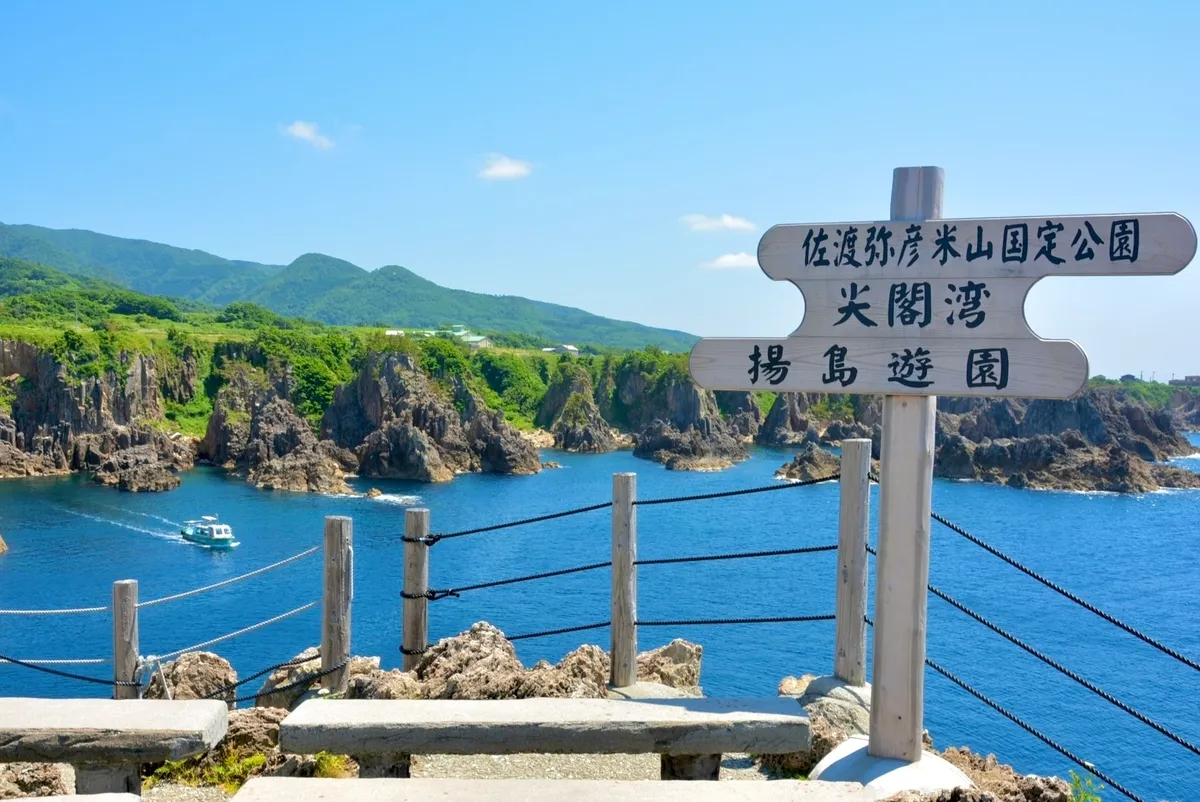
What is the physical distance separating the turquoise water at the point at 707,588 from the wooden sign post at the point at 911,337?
9347 millimetres

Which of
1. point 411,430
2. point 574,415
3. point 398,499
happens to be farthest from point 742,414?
point 398,499

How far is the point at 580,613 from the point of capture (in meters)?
28.5

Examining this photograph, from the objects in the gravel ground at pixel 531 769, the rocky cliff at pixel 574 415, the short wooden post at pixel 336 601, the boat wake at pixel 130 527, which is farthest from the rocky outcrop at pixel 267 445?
the gravel ground at pixel 531 769

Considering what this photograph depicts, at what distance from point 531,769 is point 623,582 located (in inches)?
45.2

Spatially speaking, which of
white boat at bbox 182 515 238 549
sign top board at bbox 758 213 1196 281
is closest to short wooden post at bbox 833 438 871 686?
sign top board at bbox 758 213 1196 281

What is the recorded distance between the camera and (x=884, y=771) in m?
3.78

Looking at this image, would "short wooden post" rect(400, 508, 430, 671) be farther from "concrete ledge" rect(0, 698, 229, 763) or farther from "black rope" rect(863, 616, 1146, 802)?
"black rope" rect(863, 616, 1146, 802)

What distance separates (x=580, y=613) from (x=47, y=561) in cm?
1983

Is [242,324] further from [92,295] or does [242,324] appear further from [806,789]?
[806,789]

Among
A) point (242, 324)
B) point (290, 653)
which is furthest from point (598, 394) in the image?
point (290, 653)

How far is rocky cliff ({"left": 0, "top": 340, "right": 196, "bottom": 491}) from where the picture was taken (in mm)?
57062

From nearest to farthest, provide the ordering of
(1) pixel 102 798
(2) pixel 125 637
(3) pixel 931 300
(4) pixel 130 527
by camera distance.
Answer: (1) pixel 102 798 < (3) pixel 931 300 < (2) pixel 125 637 < (4) pixel 130 527

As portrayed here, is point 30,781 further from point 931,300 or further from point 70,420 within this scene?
point 70,420

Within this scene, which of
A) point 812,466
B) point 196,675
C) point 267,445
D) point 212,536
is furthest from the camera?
point 267,445
